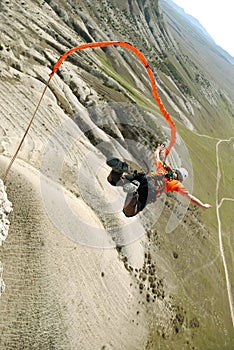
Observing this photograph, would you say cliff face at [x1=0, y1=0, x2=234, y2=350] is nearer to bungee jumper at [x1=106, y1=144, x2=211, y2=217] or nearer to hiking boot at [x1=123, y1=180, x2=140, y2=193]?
bungee jumper at [x1=106, y1=144, x2=211, y2=217]

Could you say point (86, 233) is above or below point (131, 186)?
below

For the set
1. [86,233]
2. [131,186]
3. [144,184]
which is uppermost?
[144,184]

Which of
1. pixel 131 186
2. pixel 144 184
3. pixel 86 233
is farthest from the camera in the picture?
pixel 86 233

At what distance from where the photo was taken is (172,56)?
190000 mm

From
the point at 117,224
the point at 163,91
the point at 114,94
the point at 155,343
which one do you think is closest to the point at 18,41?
the point at 114,94

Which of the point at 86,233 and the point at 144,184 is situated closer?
the point at 144,184

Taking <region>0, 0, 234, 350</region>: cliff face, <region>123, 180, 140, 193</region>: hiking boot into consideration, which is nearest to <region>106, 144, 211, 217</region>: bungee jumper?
<region>123, 180, 140, 193</region>: hiking boot

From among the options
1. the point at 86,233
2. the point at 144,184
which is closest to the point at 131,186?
the point at 144,184

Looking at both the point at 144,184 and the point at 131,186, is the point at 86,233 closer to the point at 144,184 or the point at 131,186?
the point at 144,184

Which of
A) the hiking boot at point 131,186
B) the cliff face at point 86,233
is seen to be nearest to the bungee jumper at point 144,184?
the hiking boot at point 131,186

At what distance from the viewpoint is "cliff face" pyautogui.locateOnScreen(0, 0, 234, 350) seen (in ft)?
71.4

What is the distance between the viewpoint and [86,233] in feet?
88.8

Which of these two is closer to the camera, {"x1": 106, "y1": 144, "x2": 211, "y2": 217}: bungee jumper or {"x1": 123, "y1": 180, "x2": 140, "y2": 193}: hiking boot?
{"x1": 123, "y1": 180, "x2": 140, "y2": 193}: hiking boot

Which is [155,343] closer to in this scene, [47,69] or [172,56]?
[47,69]
